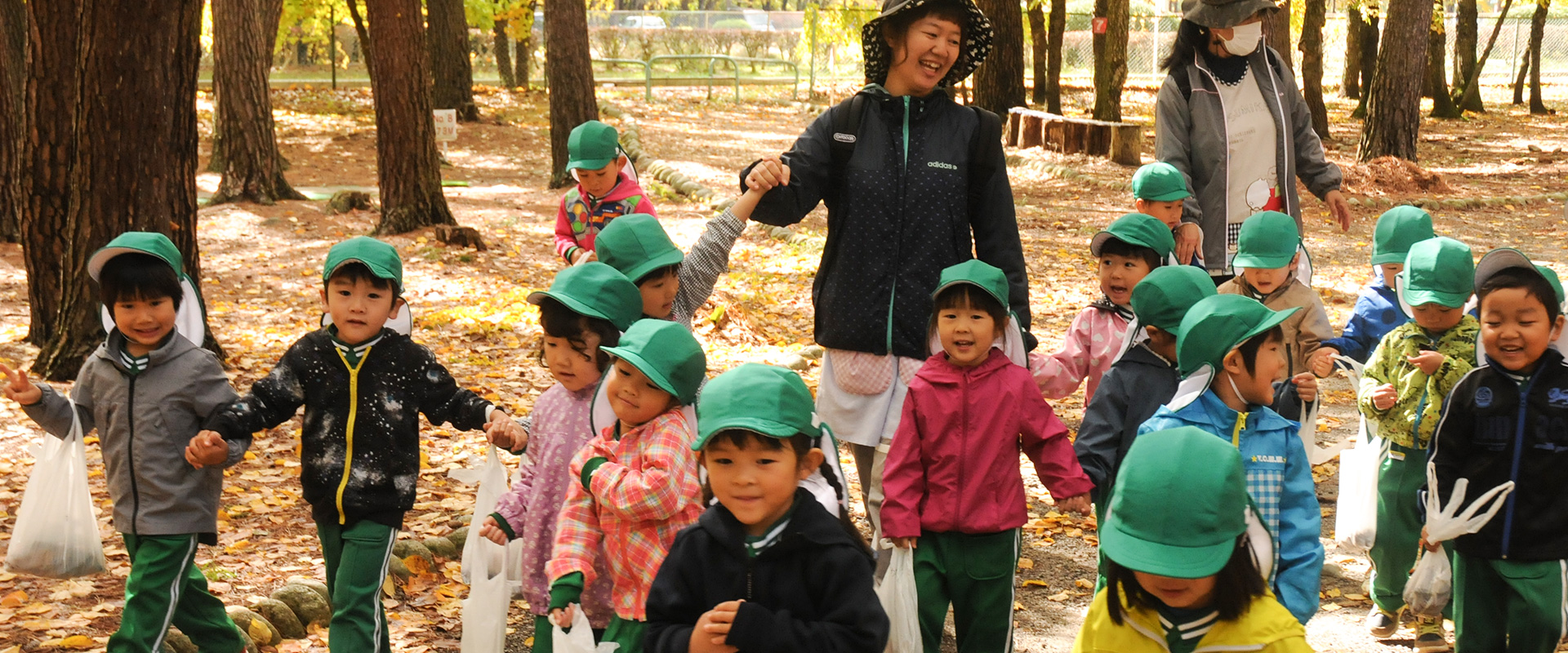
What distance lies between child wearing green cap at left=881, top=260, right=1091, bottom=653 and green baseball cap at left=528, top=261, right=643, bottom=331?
0.88m

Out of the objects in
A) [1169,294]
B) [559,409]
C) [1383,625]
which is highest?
[1169,294]

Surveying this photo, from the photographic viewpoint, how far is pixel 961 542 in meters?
3.90

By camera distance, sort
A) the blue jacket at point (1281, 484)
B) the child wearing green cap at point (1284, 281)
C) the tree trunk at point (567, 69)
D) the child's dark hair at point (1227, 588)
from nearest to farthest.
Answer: the child's dark hair at point (1227, 588), the blue jacket at point (1281, 484), the child wearing green cap at point (1284, 281), the tree trunk at point (567, 69)

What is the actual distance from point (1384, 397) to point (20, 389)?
4.28 meters

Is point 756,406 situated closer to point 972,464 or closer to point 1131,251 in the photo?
point 972,464

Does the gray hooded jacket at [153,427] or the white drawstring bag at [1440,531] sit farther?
the gray hooded jacket at [153,427]

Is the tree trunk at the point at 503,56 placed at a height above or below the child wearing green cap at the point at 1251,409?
above

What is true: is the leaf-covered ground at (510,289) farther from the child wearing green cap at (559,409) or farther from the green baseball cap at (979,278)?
the green baseball cap at (979,278)

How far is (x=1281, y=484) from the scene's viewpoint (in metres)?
3.32

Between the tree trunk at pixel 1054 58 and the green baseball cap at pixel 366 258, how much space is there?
73.1ft

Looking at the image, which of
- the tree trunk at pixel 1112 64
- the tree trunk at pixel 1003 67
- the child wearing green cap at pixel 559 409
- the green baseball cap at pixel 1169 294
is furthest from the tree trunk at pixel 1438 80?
the child wearing green cap at pixel 559 409

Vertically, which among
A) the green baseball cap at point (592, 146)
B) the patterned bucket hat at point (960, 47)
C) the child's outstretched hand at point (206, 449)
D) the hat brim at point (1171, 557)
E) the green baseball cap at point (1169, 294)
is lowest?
the child's outstretched hand at point (206, 449)

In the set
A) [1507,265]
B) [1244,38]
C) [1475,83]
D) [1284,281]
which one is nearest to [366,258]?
[1284,281]

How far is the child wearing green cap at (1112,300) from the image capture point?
4.63 metres
